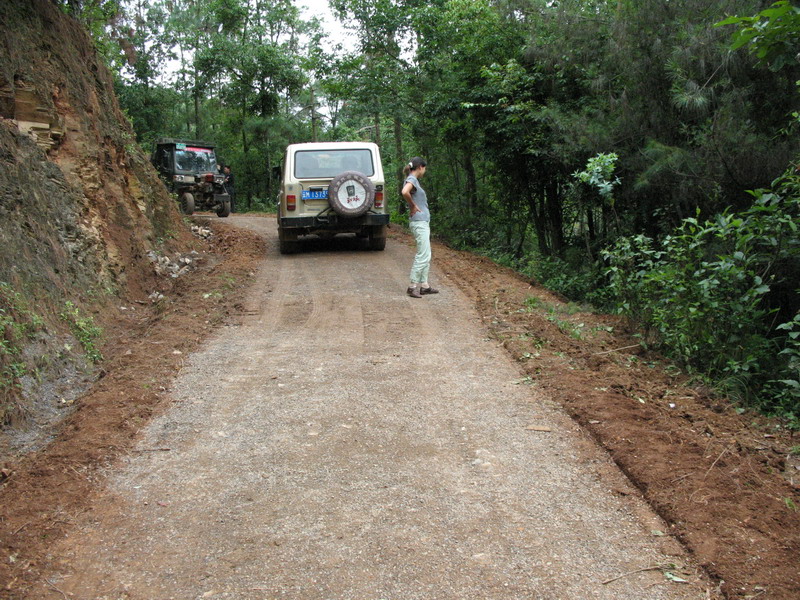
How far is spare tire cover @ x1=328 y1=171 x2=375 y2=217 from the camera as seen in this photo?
38.3 feet

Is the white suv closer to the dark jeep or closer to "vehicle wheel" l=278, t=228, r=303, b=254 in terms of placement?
"vehicle wheel" l=278, t=228, r=303, b=254

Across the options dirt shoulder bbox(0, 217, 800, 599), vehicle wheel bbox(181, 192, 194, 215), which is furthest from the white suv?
vehicle wheel bbox(181, 192, 194, 215)

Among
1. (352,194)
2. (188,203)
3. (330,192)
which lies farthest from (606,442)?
(188,203)

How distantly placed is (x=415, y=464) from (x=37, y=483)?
2.23 m

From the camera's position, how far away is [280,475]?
4000 millimetres

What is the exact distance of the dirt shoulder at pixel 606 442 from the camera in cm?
317

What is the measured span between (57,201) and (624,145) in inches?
319

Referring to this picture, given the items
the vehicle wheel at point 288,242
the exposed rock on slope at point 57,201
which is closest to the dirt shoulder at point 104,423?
the exposed rock on slope at point 57,201

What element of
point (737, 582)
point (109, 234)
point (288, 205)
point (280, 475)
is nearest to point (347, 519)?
point (280, 475)

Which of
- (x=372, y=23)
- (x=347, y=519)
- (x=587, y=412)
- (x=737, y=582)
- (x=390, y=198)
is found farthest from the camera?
(x=390, y=198)

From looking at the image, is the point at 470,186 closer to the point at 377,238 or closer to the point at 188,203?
the point at 377,238

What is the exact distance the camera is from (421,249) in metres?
8.93

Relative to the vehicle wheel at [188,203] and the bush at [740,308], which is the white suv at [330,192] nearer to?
the bush at [740,308]

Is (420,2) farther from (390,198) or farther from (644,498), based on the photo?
(644,498)
